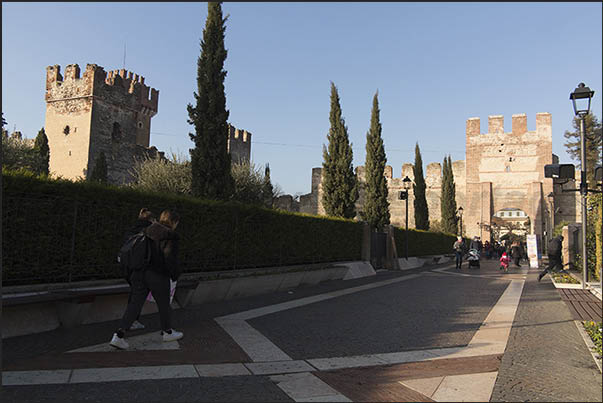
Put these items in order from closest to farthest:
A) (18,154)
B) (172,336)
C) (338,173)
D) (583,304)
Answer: (172,336) < (583,304) < (338,173) < (18,154)

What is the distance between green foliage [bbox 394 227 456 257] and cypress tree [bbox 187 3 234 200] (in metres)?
10.9

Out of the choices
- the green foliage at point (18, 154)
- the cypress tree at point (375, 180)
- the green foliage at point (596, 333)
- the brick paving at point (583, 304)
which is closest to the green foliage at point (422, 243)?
the cypress tree at point (375, 180)

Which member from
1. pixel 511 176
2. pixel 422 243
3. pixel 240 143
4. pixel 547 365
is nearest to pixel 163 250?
pixel 547 365

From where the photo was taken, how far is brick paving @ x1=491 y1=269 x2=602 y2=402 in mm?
3510

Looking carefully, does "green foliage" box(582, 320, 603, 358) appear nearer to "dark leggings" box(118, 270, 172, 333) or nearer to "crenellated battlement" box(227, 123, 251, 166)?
"dark leggings" box(118, 270, 172, 333)

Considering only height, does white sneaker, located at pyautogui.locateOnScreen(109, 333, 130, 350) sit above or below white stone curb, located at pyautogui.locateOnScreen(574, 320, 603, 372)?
below

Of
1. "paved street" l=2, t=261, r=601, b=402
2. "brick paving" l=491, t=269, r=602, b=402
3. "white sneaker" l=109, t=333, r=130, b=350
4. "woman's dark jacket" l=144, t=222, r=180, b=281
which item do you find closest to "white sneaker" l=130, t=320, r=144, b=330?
"paved street" l=2, t=261, r=601, b=402

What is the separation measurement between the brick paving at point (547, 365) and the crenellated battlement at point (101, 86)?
39.6 meters

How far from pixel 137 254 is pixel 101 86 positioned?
3825cm

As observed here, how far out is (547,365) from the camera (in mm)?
4320

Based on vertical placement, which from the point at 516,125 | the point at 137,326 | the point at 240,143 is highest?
the point at 516,125

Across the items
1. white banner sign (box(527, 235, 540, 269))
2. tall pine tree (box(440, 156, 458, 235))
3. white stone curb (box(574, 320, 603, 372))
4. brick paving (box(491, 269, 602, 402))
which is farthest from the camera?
tall pine tree (box(440, 156, 458, 235))

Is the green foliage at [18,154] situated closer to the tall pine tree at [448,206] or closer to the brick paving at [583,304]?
the brick paving at [583,304]

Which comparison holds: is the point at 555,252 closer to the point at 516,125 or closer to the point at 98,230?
the point at 98,230
